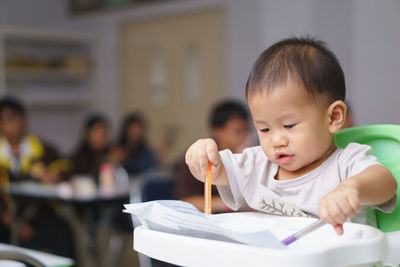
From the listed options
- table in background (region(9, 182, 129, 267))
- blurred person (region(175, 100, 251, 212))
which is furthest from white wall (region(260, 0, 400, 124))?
table in background (region(9, 182, 129, 267))

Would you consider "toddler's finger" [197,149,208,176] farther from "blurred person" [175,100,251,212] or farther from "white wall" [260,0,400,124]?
"white wall" [260,0,400,124]

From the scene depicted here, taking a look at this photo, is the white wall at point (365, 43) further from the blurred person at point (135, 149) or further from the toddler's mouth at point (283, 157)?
the toddler's mouth at point (283, 157)

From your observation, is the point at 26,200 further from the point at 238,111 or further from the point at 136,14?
the point at 136,14

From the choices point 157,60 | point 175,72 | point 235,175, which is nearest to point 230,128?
point 235,175

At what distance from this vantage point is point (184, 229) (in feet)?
2.56

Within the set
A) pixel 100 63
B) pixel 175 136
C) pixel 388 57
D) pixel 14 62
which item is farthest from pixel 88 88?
pixel 388 57

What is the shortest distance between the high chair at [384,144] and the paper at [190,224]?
306 mm

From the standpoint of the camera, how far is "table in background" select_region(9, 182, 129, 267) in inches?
139

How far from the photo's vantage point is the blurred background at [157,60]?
4129mm

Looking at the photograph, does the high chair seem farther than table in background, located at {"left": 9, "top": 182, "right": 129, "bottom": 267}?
No

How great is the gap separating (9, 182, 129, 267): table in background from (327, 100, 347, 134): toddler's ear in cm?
276

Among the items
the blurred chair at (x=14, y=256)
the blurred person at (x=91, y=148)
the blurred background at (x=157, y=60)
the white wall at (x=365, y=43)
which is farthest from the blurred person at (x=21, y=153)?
the blurred chair at (x=14, y=256)

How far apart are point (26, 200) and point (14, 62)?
2.90 m

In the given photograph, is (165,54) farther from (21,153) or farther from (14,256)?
(14,256)
